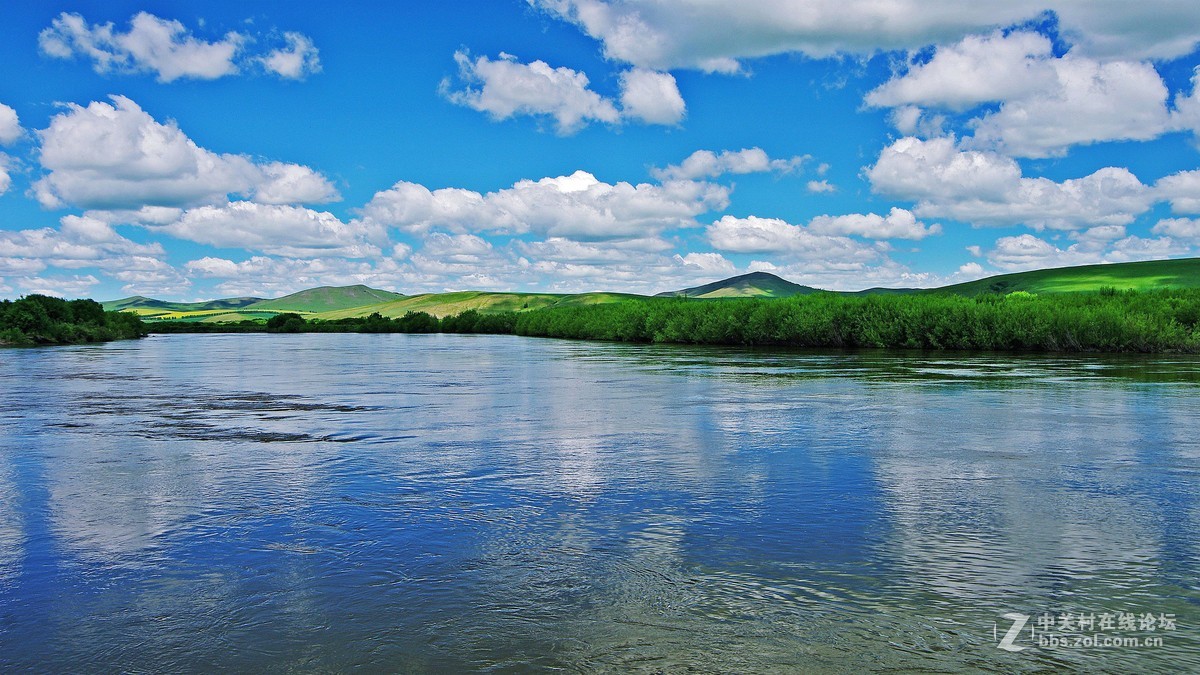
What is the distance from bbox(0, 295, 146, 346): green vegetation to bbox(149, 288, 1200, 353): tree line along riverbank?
2673 inches

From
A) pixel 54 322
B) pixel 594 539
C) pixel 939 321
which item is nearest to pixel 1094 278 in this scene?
pixel 939 321

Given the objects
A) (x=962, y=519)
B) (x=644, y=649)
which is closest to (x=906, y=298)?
(x=962, y=519)

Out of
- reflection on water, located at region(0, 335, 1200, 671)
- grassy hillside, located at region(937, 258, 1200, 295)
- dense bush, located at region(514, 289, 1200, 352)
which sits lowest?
reflection on water, located at region(0, 335, 1200, 671)

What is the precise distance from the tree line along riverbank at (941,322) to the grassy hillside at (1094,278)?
186ft

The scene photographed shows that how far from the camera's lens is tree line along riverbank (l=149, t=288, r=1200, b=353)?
208 ft

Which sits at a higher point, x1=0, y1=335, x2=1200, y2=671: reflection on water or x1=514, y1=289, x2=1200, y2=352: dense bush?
x1=514, y1=289, x2=1200, y2=352: dense bush

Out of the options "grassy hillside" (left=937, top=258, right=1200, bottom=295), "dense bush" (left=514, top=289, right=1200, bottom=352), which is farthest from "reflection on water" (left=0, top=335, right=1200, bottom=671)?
"grassy hillside" (left=937, top=258, right=1200, bottom=295)

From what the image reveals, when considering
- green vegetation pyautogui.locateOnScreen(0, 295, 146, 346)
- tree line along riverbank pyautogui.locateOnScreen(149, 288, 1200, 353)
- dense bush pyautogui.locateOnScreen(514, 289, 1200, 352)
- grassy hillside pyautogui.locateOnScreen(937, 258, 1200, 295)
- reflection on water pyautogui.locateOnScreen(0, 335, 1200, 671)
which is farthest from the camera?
grassy hillside pyautogui.locateOnScreen(937, 258, 1200, 295)

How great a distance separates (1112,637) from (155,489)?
47.1ft

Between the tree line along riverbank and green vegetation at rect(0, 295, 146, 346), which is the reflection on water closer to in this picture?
the tree line along riverbank

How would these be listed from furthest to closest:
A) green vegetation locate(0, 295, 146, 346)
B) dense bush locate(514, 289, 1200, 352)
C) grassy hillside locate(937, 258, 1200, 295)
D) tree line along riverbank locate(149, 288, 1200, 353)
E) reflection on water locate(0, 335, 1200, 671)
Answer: grassy hillside locate(937, 258, 1200, 295), green vegetation locate(0, 295, 146, 346), tree line along riverbank locate(149, 288, 1200, 353), dense bush locate(514, 289, 1200, 352), reflection on water locate(0, 335, 1200, 671)

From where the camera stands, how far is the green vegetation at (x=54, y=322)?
323ft


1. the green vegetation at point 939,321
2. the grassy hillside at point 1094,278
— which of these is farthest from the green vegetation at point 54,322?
the grassy hillside at point 1094,278

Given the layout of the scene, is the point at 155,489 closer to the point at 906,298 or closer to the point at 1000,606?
the point at 1000,606
